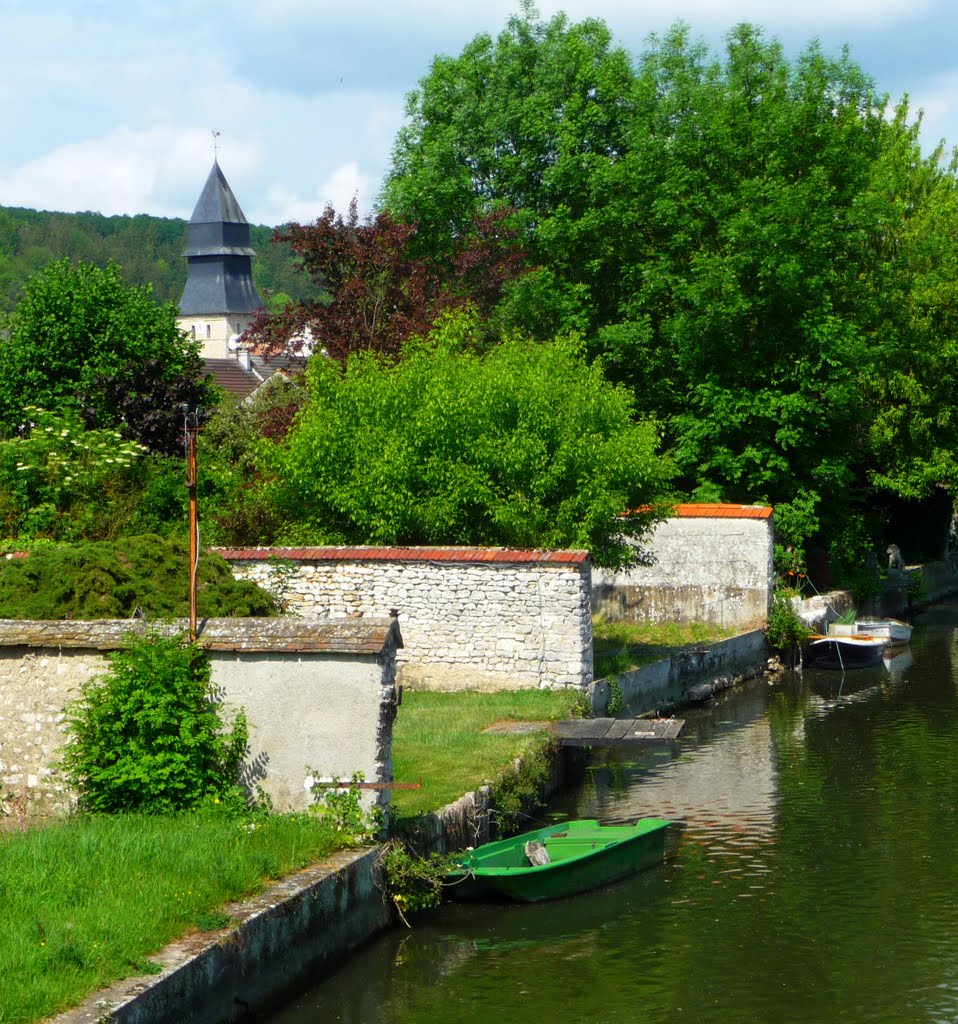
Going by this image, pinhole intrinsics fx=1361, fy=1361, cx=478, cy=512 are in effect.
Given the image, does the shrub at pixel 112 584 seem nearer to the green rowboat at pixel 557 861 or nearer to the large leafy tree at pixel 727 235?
the green rowboat at pixel 557 861

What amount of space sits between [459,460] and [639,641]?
695 cm

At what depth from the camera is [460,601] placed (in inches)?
849

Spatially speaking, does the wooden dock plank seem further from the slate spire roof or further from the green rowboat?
the slate spire roof

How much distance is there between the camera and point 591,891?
13.7 m

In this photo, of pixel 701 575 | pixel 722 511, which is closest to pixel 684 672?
pixel 701 575

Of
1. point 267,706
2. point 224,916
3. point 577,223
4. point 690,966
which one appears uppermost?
point 577,223

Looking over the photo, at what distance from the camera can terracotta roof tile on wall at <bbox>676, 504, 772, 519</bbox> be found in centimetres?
2969

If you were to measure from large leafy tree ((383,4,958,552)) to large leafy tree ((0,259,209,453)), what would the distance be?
9898 mm

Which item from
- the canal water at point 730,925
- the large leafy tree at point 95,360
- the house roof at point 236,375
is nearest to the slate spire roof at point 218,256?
the house roof at point 236,375

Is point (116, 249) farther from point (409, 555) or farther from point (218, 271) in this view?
point (409, 555)

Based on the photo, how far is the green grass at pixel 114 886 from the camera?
28.0 ft

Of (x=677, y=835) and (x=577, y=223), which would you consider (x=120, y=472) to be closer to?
(x=677, y=835)

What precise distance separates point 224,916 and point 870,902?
6.53 meters

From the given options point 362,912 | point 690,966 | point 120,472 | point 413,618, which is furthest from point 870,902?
point 120,472
